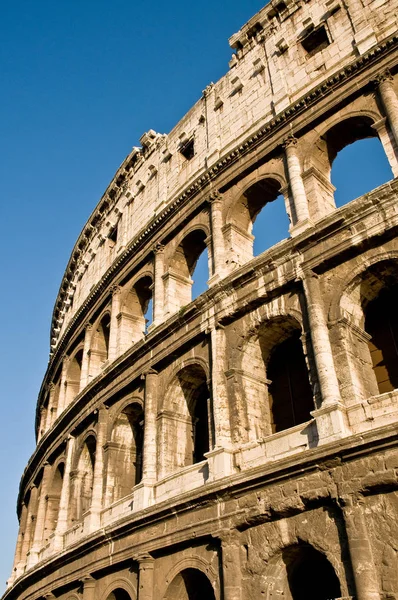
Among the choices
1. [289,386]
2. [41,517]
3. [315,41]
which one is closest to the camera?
[289,386]

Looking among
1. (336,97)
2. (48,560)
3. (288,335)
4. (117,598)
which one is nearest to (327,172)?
(336,97)

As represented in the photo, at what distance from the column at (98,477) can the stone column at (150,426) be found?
2.10m

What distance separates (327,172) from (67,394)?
1126 centimetres

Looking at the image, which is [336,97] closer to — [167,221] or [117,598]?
[167,221]

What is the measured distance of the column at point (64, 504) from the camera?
14133mm

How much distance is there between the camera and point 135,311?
16.1 meters

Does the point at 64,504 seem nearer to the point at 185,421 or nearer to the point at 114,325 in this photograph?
the point at 114,325

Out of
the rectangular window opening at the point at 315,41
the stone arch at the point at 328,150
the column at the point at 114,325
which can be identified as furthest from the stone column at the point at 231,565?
the rectangular window opening at the point at 315,41

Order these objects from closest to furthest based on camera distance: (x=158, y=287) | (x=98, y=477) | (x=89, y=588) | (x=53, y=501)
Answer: (x=89, y=588)
(x=98, y=477)
(x=158, y=287)
(x=53, y=501)

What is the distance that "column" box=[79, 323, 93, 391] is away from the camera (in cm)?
1666

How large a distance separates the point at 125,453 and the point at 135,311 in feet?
13.7

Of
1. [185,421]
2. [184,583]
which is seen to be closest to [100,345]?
[185,421]

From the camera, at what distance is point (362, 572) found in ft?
23.4

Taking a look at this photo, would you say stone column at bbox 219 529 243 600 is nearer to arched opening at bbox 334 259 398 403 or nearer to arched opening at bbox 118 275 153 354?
arched opening at bbox 334 259 398 403
